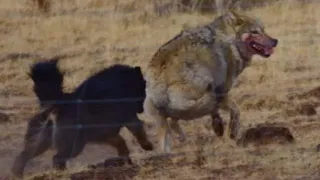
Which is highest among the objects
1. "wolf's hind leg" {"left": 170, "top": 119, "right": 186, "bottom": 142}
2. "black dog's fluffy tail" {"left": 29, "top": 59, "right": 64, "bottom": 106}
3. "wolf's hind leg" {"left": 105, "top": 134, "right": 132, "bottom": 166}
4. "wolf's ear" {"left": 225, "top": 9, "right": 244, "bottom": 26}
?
"wolf's ear" {"left": 225, "top": 9, "right": 244, "bottom": 26}

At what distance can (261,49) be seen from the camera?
2945 millimetres

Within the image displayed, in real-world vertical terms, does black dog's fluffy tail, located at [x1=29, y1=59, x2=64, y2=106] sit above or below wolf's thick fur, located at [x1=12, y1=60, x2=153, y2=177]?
above

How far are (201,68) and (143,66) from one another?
27 cm

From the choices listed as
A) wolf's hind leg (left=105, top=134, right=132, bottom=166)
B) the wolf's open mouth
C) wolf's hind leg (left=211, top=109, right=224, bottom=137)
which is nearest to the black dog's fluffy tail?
wolf's hind leg (left=105, top=134, right=132, bottom=166)

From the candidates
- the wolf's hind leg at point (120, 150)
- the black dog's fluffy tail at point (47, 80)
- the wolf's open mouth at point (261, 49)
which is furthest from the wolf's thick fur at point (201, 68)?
the black dog's fluffy tail at point (47, 80)

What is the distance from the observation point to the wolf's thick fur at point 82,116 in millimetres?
2861

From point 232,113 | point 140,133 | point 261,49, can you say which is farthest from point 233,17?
point 140,133

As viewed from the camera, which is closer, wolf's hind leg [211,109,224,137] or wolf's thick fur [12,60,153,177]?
wolf's thick fur [12,60,153,177]

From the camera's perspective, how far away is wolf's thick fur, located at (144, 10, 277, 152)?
2.89 meters

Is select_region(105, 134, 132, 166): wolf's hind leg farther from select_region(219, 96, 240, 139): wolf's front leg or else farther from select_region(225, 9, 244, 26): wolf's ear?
select_region(225, 9, 244, 26): wolf's ear

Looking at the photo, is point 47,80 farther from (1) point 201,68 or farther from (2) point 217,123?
(2) point 217,123

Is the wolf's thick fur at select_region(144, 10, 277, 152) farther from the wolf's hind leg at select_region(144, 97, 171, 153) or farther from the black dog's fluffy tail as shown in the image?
the black dog's fluffy tail

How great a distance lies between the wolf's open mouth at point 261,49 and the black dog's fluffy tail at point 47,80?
89 centimetres

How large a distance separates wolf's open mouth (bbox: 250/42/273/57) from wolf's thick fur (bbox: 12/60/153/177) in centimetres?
54
